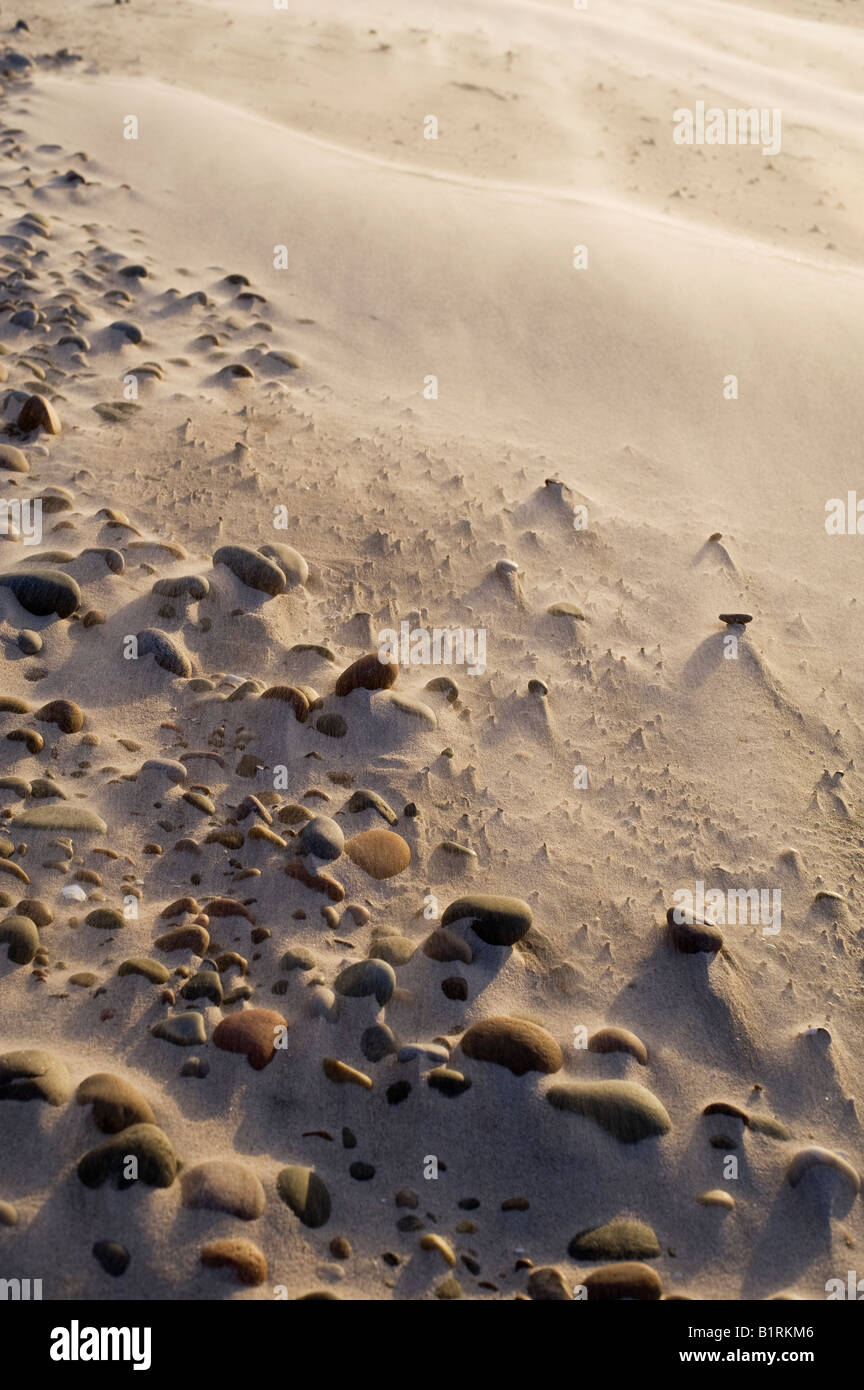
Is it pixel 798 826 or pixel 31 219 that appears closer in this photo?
pixel 798 826

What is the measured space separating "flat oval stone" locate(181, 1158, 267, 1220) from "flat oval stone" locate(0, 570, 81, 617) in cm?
156

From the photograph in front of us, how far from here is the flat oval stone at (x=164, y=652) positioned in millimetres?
2760

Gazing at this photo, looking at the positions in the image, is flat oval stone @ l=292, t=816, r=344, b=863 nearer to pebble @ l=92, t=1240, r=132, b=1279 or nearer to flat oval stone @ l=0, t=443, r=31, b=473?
pebble @ l=92, t=1240, r=132, b=1279

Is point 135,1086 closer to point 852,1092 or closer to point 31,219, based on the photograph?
point 852,1092

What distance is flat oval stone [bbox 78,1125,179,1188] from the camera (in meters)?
1.74

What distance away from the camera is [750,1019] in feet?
7.32

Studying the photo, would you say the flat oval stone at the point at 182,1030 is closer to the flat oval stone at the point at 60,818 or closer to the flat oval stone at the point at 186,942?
the flat oval stone at the point at 186,942

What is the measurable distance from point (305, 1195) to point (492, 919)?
26.4 inches

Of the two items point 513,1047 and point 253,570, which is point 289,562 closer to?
point 253,570

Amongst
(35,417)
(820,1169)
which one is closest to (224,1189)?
(820,1169)

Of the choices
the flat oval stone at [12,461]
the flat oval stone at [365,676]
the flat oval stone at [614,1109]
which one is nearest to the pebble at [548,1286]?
the flat oval stone at [614,1109]

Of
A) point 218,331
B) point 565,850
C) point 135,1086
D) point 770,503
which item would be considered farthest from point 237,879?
point 218,331

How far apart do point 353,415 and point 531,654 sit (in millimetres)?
1462

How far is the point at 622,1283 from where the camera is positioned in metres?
1.78
